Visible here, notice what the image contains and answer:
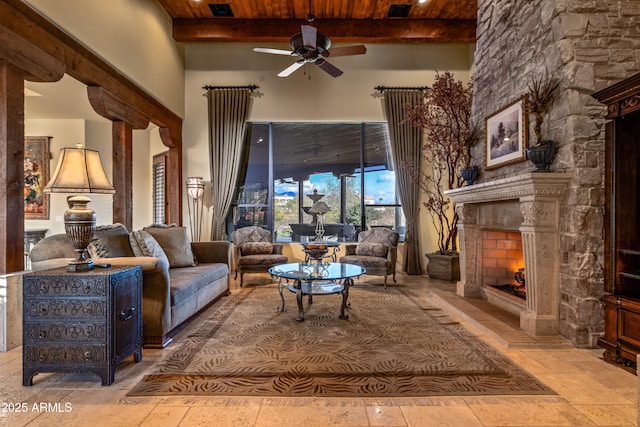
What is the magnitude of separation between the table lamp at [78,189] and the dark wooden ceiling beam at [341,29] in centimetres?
461

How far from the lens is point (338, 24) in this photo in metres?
6.22

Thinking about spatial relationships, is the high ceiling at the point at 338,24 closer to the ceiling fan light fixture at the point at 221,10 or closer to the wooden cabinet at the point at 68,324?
the ceiling fan light fixture at the point at 221,10

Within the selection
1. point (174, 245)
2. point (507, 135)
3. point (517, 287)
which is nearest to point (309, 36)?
→ point (507, 135)

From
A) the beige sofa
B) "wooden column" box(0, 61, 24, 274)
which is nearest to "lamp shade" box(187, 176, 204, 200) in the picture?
the beige sofa

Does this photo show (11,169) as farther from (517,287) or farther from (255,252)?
(517,287)

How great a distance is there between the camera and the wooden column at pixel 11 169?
2.87 metres

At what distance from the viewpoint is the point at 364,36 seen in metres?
6.20

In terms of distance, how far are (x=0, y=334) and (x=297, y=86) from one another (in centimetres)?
564

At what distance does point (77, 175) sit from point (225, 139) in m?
4.30

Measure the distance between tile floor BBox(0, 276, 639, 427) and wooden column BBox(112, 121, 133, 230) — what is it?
2596mm

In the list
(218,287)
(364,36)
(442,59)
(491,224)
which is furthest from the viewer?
(442,59)

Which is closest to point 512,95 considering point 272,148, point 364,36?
point 364,36

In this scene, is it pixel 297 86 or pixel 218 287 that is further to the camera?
pixel 297 86

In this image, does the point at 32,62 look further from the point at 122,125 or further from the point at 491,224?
the point at 491,224
